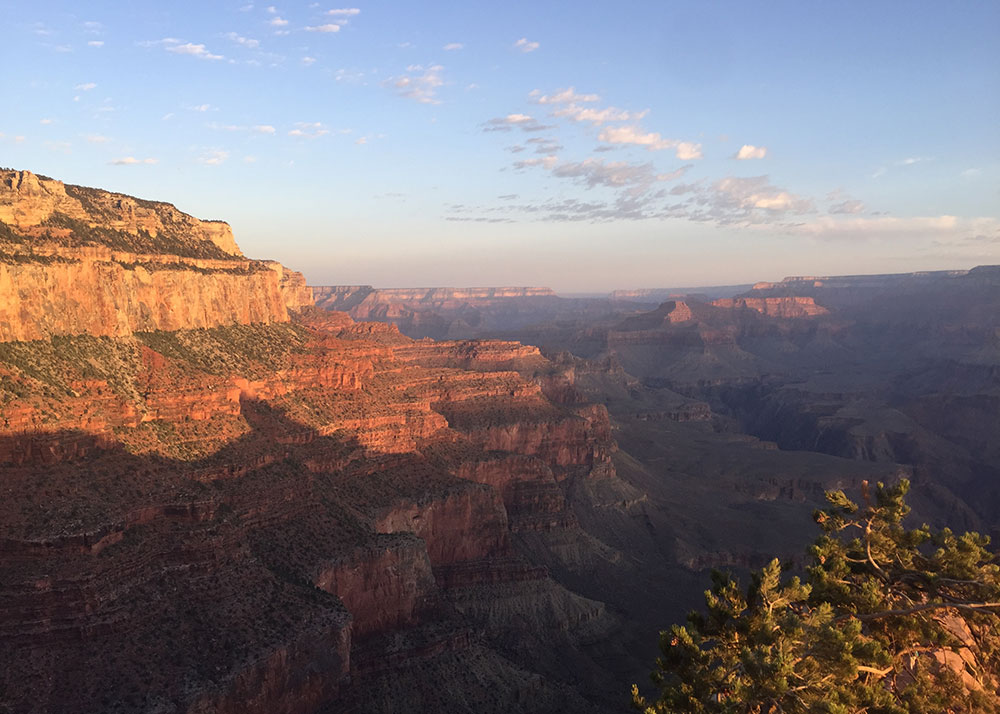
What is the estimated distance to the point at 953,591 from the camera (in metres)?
26.3

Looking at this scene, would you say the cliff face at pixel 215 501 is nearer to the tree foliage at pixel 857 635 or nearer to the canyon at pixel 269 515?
the canyon at pixel 269 515

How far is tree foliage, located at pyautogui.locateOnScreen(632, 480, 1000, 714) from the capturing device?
23297 millimetres

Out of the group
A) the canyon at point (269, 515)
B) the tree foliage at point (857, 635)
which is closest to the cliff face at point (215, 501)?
the canyon at point (269, 515)

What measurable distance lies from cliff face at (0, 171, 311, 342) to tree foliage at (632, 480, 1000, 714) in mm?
56686

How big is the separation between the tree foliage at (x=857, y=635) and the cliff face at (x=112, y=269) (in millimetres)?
56686

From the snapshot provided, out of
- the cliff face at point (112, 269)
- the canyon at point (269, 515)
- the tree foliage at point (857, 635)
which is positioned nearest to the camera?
the tree foliage at point (857, 635)

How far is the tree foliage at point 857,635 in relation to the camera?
23.3 m

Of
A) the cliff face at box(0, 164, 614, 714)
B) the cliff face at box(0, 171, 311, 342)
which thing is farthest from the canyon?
the cliff face at box(0, 171, 311, 342)

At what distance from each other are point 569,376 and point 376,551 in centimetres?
11906

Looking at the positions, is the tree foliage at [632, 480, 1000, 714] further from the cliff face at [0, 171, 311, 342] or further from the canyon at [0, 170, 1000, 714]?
the cliff face at [0, 171, 311, 342]

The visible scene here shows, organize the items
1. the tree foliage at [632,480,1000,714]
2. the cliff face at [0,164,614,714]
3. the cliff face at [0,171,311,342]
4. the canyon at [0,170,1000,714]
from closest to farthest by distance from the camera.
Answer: the tree foliage at [632,480,1000,714] < the cliff face at [0,164,614,714] < the canyon at [0,170,1000,714] < the cliff face at [0,171,311,342]

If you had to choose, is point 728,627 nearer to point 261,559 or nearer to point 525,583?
point 261,559

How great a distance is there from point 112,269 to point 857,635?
70.4 metres

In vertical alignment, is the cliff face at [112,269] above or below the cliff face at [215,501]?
above
